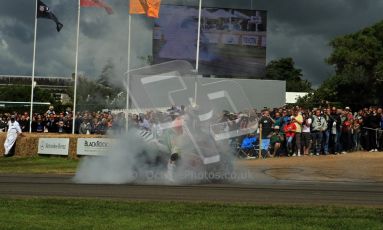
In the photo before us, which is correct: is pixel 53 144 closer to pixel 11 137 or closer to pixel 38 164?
pixel 11 137

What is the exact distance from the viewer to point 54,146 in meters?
27.0

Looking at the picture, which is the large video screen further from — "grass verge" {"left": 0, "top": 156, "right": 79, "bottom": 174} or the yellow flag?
"grass verge" {"left": 0, "top": 156, "right": 79, "bottom": 174}

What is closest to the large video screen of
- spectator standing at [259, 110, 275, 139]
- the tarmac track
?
spectator standing at [259, 110, 275, 139]

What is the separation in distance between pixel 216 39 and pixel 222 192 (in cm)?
3868

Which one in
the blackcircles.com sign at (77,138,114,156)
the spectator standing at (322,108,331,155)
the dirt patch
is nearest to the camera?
the dirt patch

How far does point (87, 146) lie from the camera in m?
25.5

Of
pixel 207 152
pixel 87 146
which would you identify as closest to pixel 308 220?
pixel 207 152

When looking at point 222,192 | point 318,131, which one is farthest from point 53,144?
point 222,192

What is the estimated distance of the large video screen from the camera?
4941cm

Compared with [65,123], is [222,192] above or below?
below

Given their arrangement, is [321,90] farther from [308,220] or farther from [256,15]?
[308,220]

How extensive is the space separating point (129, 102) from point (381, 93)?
64.5m

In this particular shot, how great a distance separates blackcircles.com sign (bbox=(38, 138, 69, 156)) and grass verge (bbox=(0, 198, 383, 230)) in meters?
14.7

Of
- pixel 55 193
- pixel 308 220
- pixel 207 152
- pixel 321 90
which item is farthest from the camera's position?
pixel 321 90
